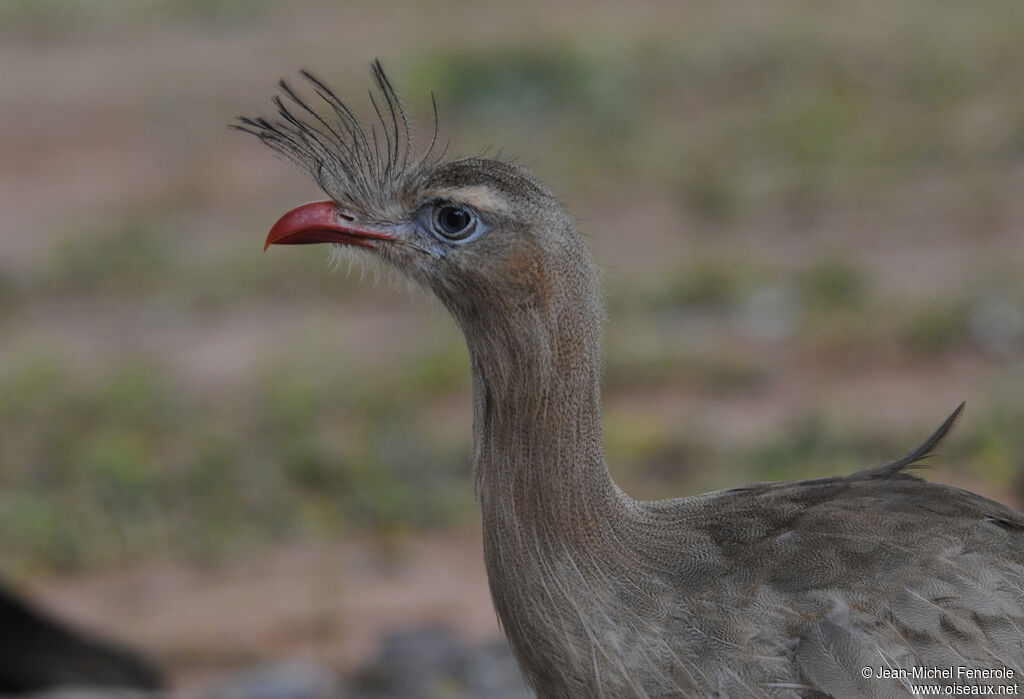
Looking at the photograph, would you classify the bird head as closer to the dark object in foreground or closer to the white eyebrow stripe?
the white eyebrow stripe

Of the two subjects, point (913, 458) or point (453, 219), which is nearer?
point (453, 219)

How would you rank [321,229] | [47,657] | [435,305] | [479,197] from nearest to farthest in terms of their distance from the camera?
1. [479,197]
2. [321,229]
3. [435,305]
4. [47,657]

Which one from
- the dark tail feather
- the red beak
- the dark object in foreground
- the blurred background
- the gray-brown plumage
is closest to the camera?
the gray-brown plumage

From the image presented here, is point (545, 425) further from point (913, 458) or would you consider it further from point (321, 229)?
point (913, 458)

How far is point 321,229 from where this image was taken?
2299mm

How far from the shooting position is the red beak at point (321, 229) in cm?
227

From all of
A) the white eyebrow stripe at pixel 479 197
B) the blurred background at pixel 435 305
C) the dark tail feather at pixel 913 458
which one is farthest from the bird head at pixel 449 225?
the dark tail feather at pixel 913 458

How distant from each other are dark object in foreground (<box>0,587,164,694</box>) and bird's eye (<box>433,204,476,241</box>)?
6.76ft

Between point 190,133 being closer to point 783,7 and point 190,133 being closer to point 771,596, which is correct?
point 783,7

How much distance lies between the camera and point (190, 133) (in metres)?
9.47

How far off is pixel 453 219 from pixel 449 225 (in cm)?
1

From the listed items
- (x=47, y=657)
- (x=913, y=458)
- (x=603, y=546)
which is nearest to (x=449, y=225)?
(x=603, y=546)

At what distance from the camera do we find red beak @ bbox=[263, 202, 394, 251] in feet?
7.43

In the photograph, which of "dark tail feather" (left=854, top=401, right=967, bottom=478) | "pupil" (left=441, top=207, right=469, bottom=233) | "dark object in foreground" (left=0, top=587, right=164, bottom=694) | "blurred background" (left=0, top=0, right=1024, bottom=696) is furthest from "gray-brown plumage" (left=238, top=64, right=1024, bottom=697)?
"dark object in foreground" (left=0, top=587, right=164, bottom=694)
